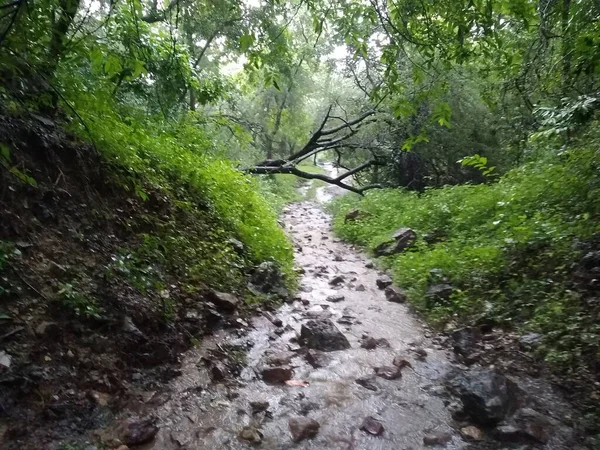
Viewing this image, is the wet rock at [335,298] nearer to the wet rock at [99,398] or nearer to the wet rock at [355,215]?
→ the wet rock at [99,398]

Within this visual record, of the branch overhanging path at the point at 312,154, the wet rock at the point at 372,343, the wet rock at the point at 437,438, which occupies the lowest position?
the wet rock at the point at 437,438

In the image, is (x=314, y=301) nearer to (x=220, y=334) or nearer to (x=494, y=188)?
(x=220, y=334)

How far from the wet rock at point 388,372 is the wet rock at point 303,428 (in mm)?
1035

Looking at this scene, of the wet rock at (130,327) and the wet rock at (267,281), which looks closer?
the wet rock at (130,327)

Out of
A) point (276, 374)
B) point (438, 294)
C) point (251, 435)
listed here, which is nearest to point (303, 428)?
point (251, 435)

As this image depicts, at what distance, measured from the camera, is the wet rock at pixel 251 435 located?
3256mm

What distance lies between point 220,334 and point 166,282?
80 cm

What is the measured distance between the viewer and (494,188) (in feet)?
28.1

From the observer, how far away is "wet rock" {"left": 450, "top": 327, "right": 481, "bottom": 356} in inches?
181

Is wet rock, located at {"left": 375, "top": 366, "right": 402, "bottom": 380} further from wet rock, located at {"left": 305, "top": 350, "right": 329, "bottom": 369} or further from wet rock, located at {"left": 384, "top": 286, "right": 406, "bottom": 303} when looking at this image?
wet rock, located at {"left": 384, "top": 286, "right": 406, "bottom": 303}

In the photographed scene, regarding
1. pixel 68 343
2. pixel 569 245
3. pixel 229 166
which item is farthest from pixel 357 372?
pixel 229 166

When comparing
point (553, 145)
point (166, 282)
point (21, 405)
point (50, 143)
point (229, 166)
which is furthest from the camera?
point (229, 166)

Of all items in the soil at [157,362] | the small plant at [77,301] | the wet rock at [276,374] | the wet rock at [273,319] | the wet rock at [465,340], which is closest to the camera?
the soil at [157,362]

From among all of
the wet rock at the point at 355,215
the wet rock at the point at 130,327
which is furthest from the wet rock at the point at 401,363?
the wet rock at the point at 355,215
